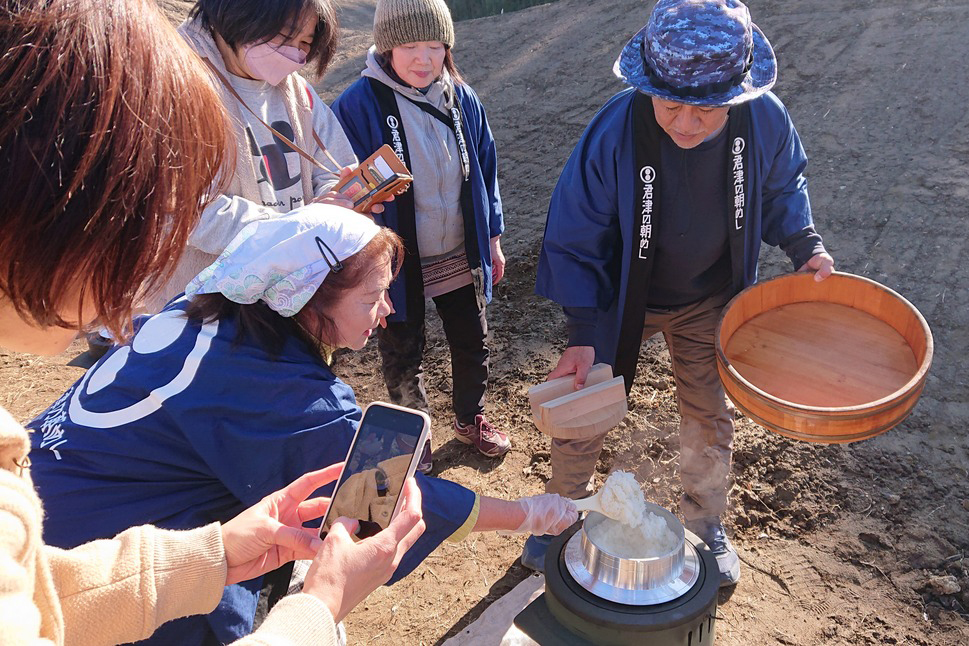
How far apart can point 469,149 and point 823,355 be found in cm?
171

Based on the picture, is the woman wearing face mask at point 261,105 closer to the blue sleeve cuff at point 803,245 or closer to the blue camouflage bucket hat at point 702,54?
the blue camouflage bucket hat at point 702,54

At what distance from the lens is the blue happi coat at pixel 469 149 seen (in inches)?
124

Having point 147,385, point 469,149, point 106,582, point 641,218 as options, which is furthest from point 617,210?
point 106,582

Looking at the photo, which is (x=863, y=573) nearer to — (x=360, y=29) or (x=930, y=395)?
(x=930, y=395)

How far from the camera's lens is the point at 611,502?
1942 millimetres

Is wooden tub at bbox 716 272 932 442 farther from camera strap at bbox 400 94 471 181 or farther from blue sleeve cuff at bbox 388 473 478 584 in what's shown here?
camera strap at bbox 400 94 471 181

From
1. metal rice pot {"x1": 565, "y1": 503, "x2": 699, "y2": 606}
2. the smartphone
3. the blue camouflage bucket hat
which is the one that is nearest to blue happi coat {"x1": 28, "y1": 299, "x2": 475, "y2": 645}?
the smartphone

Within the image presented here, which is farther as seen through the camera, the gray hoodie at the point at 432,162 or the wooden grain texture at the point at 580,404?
the gray hoodie at the point at 432,162

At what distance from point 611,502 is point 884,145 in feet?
15.6

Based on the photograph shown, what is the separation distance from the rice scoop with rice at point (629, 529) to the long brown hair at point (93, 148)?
1.29 meters

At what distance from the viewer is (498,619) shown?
2740 millimetres

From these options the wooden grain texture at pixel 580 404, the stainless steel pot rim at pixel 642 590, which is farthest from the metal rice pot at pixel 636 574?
the wooden grain texture at pixel 580 404

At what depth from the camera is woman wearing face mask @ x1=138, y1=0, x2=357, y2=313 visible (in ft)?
8.21

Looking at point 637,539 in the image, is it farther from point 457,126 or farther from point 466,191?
point 457,126
